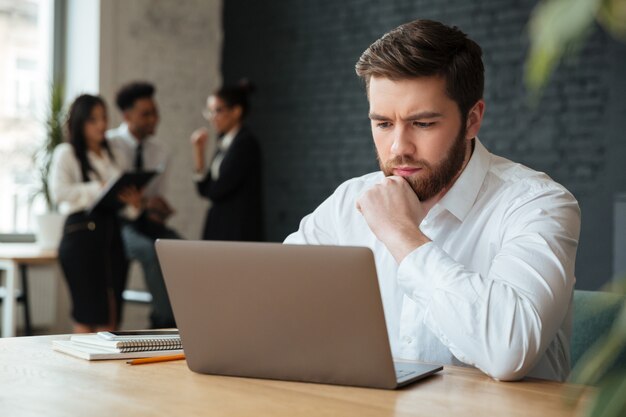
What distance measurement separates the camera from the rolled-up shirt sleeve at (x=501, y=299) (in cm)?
125

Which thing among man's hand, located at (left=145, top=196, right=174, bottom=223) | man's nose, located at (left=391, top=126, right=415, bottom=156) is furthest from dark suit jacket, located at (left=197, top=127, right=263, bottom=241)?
man's nose, located at (left=391, top=126, right=415, bottom=156)

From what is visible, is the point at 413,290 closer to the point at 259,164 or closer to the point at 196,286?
the point at 196,286

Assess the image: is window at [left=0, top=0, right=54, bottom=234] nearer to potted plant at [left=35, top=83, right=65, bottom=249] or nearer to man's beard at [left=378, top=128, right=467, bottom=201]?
potted plant at [left=35, top=83, right=65, bottom=249]

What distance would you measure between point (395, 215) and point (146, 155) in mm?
3907

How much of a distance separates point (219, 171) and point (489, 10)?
81.0 inches

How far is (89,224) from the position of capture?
440 centimetres

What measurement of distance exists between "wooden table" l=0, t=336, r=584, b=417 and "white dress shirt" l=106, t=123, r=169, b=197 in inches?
149

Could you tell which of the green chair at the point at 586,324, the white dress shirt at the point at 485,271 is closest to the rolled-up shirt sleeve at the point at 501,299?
the white dress shirt at the point at 485,271

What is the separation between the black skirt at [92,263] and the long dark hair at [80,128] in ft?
1.01

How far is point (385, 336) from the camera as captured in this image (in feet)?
3.55

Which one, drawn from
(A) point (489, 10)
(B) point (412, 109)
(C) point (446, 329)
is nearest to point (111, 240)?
(A) point (489, 10)

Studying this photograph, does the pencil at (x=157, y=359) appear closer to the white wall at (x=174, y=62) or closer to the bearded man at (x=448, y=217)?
the bearded man at (x=448, y=217)

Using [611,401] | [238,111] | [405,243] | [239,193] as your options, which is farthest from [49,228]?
[611,401]

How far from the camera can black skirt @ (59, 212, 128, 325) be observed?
4355 millimetres
